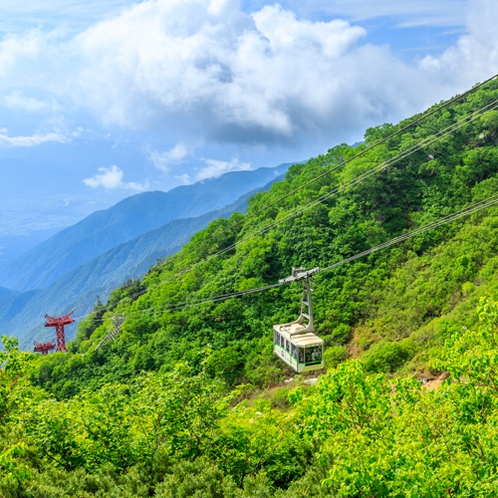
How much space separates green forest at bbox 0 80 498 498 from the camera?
930 centimetres

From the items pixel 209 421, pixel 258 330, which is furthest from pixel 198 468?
pixel 258 330

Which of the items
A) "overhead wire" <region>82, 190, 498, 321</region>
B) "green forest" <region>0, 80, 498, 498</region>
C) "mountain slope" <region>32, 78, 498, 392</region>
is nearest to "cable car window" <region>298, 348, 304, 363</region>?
"green forest" <region>0, 80, 498, 498</region>

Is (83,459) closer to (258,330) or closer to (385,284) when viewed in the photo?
(258,330)

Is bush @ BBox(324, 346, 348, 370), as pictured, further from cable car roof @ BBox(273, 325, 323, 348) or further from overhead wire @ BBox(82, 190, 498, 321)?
cable car roof @ BBox(273, 325, 323, 348)

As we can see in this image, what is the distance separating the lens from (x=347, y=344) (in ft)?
109

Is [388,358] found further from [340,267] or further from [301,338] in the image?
[340,267]

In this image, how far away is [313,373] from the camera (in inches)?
1238

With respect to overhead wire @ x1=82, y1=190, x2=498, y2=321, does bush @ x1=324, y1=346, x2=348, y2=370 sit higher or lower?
lower

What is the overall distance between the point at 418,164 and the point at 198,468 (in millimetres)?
44419

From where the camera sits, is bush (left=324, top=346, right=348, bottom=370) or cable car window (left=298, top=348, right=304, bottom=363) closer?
cable car window (left=298, top=348, right=304, bottom=363)

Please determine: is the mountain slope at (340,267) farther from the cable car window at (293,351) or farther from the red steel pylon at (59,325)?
the cable car window at (293,351)

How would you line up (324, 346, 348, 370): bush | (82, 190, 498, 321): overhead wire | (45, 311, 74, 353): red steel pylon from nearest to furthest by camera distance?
(324, 346, 348, 370): bush → (82, 190, 498, 321): overhead wire → (45, 311, 74, 353): red steel pylon

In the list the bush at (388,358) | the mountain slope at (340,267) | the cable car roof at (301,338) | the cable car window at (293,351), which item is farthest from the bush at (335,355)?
the cable car window at (293,351)

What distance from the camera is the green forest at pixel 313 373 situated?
9297 mm
